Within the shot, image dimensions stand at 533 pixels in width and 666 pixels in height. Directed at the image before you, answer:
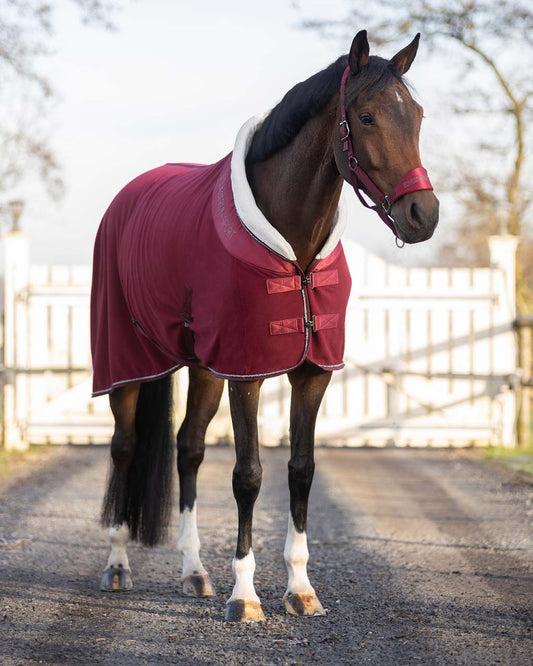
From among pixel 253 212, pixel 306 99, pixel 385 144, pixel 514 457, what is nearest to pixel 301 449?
pixel 253 212

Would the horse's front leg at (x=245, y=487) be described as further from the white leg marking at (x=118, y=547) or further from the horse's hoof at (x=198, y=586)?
the white leg marking at (x=118, y=547)

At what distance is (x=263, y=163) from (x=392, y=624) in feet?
5.98

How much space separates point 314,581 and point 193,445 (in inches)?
34.0

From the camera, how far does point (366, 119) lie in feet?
9.77

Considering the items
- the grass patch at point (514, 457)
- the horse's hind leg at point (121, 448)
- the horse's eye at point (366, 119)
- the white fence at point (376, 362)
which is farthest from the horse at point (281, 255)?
the white fence at point (376, 362)

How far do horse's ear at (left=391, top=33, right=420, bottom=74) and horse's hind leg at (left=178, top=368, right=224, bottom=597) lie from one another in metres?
1.71

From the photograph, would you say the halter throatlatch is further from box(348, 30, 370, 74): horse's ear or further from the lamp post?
the lamp post

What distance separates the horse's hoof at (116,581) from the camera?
12.3 feet

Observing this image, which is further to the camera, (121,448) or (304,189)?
(121,448)

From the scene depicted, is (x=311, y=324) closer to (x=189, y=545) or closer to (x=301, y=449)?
(x=301, y=449)

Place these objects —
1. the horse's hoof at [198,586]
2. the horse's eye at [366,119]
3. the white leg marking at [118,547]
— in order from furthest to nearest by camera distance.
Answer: the white leg marking at [118,547] < the horse's hoof at [198,586] < the horse's eye at [366,119]

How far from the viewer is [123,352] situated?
4.15m

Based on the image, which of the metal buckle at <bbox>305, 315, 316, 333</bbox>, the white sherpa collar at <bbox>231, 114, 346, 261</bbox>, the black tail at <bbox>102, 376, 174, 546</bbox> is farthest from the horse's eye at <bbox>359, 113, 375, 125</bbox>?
the black tail at <bbox>102, 376, 174, 546</bbox>

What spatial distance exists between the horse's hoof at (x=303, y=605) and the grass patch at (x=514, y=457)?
451 centimetres
